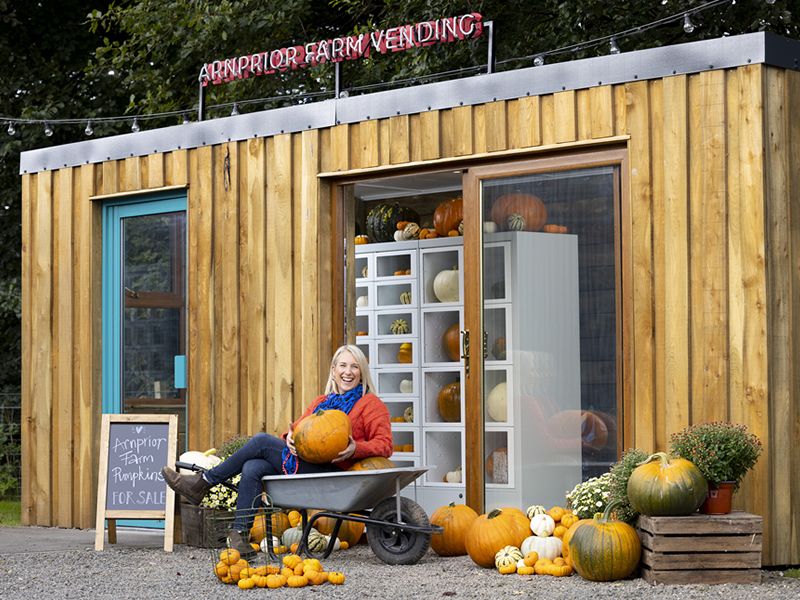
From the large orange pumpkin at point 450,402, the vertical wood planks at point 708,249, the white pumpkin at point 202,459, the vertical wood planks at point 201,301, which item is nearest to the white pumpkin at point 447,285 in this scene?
the large orange pumpkin at point 450,402

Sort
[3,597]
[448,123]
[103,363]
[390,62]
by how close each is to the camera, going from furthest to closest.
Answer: [390,62] < [103,363] < [448,123] < [3,597]

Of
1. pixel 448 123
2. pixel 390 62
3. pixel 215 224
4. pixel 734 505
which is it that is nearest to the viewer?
pixel 734 505

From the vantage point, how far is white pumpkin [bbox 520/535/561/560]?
24.6ft

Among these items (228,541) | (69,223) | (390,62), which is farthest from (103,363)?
(390,62)

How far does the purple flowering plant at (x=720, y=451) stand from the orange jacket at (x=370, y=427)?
1.76 meters

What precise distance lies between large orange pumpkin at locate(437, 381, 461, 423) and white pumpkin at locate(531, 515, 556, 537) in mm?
2164

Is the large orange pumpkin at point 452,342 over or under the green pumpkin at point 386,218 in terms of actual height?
under

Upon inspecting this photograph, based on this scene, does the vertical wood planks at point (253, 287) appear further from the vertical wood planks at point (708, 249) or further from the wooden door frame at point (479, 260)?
the vertical wood planks at point (708, 249)

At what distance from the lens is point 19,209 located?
16969 mm

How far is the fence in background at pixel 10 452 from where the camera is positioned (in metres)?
15.1

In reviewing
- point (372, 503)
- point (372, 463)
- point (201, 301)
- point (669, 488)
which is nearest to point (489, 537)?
point (372, 503)

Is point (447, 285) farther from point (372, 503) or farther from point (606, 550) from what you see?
point (606, 550)

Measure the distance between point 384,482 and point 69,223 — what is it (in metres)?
4.21

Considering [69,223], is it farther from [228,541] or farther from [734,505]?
[734,505]
